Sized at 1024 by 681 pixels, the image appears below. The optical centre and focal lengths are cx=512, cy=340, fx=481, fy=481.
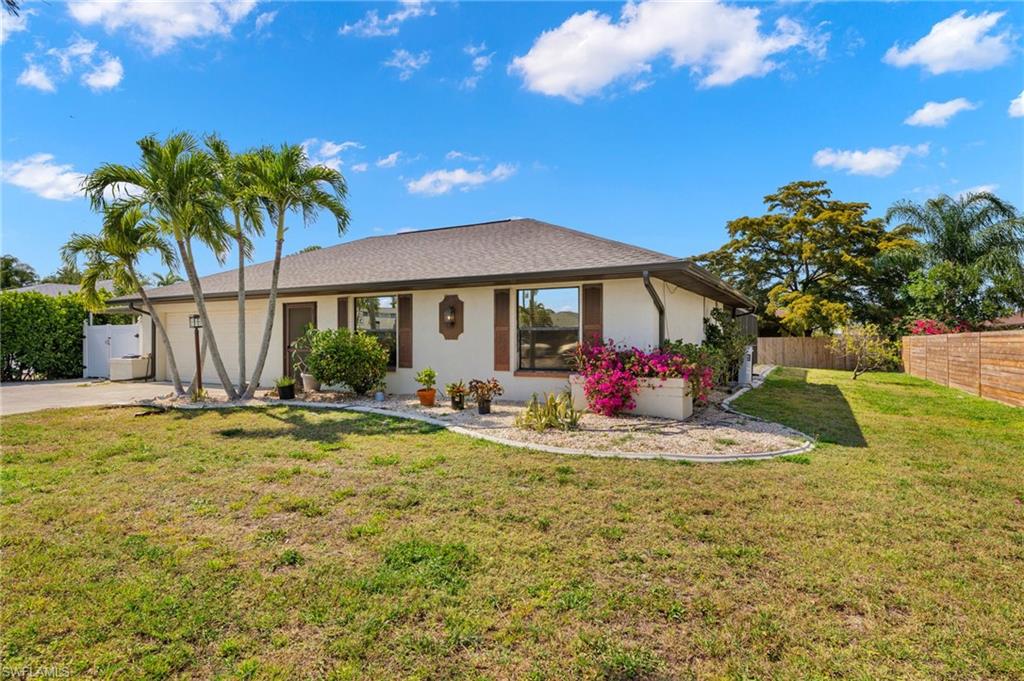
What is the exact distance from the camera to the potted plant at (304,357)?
1063 centimetres

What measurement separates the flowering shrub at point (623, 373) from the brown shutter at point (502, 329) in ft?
6.14

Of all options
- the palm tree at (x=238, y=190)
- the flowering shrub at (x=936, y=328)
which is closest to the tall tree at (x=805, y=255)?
the flowering shrub at (x=936, y=328)

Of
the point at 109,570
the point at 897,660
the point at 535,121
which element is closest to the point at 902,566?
the point at 897,660

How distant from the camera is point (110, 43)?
7.89 m

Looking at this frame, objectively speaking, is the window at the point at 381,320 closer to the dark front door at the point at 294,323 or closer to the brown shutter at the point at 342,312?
the brown shutter at the point at 342,312

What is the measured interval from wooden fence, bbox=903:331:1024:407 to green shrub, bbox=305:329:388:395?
40.8 feet

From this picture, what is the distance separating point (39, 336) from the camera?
14773mm

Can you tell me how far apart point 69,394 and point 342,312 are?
21.4 ft

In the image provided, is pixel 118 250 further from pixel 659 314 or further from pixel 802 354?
pixel 802 354

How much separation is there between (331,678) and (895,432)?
786cm

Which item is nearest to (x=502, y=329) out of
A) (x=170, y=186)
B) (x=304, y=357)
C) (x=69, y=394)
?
(x=304, y=357)

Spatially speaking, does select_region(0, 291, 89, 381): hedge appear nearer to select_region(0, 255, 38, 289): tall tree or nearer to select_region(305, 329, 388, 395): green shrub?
select_region(305, 329, 388, 395): green shrub

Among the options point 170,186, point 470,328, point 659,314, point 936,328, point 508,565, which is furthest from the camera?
point 936,328

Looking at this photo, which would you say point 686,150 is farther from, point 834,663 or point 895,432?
point 834,663
